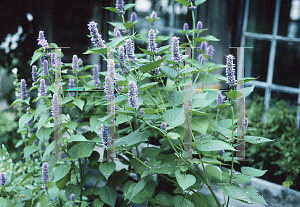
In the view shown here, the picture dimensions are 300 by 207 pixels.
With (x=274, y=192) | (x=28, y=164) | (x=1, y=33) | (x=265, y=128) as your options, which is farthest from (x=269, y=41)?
(x=1, y=33)

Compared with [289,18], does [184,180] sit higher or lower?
lower

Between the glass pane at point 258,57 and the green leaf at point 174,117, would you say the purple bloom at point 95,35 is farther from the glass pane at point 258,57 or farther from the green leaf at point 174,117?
the glass pane at point 258,57

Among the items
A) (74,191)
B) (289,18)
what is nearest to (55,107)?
(74,191)

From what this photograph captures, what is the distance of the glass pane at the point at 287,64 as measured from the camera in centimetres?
239

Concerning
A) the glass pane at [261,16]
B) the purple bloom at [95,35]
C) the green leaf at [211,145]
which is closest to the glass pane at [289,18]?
the glass pane at [261,16]

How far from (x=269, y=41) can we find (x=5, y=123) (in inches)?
112

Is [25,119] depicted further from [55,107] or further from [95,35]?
[95,35]

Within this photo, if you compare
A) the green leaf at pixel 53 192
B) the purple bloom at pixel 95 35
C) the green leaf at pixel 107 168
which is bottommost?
the green leaf at pixel 53 192

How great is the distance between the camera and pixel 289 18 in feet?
7.81

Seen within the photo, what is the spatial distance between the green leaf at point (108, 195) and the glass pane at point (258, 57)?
2.14 metres

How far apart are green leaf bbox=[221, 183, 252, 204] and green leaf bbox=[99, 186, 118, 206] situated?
54 centimetres

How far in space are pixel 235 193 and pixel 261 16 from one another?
226 centimetres

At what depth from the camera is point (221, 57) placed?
8.84ft

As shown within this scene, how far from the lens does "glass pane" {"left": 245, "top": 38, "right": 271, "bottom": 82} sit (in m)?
2.55
